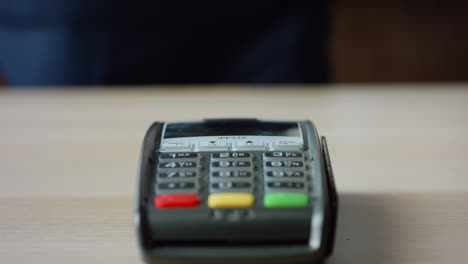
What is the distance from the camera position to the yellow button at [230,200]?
0.28 meters

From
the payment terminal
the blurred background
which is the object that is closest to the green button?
the payment terminal

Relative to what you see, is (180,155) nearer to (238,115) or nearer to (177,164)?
(177,164)

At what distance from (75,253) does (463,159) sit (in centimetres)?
32

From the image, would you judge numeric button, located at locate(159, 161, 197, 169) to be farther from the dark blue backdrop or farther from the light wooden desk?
the dark blue backdrop

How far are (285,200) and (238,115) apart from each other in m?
0.29

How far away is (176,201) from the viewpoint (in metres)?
0.28

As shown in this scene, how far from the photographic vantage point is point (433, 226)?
35 centimetres

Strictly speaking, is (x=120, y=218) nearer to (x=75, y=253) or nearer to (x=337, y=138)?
(x=75, y=253)

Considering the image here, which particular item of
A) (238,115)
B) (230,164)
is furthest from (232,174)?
(238,115)

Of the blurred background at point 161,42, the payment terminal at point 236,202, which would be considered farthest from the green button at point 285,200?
the blurred background at point 161,42

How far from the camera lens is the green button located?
284mm

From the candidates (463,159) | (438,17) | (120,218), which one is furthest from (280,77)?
(438,17)

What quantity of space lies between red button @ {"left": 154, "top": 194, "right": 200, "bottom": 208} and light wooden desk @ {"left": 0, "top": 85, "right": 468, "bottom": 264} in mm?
53

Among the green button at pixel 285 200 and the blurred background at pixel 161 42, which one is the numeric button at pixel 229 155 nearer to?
the green button at pixel 285 200
